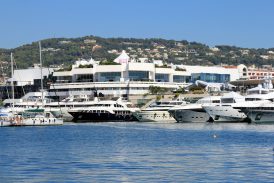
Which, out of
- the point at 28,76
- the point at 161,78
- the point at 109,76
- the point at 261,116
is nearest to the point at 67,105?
the point at 109,76

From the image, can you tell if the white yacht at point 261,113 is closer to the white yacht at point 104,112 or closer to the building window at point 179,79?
the white yacht at point 104,112

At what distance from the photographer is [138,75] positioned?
172000mm

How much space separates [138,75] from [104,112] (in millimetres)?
46416

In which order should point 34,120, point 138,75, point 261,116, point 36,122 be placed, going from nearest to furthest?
point 34,120, point 36,122, point 261,116, point 138,75

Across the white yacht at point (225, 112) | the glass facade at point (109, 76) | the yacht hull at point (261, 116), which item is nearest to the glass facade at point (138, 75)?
the glass facade at point (109, 76)

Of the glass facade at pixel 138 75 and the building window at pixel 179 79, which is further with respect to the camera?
the building window at pixel 179 79

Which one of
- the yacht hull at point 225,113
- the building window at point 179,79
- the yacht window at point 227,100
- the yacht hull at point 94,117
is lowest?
the yacht hull at point 94,117

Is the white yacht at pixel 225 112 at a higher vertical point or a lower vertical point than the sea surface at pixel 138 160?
higher

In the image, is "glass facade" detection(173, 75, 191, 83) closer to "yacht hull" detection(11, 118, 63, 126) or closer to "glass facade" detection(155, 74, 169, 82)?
"glass facade" detection(155, 74, 169, 82)

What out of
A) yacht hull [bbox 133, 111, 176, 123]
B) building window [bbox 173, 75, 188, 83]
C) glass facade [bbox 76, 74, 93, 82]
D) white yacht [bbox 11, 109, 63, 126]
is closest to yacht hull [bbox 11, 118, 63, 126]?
white yacht [bbox 11, 109, 63, 126]

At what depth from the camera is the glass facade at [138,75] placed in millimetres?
170250

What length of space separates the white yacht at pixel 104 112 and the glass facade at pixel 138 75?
130 ft

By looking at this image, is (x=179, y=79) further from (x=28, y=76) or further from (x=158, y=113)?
(x=158, y=113)

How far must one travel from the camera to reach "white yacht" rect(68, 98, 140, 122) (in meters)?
126
